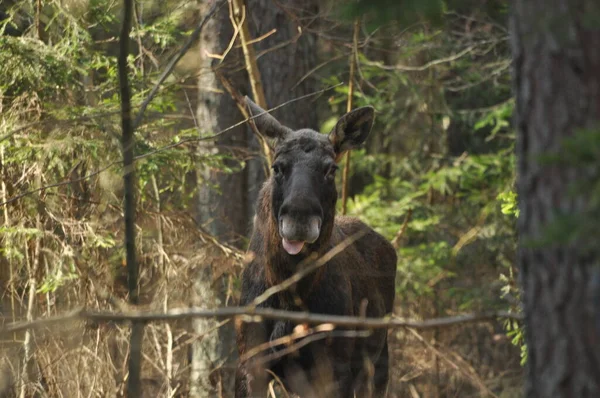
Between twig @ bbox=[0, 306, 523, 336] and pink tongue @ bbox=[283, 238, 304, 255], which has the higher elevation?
pink tongue @ bbox=[283, 238, 304, 255]

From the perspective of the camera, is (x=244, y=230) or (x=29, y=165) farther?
(x=244, y=230)

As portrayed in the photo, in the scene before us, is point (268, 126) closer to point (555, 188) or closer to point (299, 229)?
point (299, 229)

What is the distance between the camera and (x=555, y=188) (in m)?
3.54

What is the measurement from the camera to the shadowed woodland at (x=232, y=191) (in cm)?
352

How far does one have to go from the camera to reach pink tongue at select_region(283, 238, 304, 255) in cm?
719

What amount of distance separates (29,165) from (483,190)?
8.61 m

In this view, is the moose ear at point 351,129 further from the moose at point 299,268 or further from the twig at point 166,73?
the twig at point 166,73

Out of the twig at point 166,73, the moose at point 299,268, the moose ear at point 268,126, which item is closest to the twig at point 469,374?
the moose at point 299,268

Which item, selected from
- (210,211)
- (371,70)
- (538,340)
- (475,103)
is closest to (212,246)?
(210,211)

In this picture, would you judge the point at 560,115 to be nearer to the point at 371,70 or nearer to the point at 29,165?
the point at 29,165

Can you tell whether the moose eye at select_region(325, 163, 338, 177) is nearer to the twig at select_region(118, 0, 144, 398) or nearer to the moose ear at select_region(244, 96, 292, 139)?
the moose ear at select_region(244, 96, 292, 139)

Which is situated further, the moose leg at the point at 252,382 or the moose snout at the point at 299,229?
the moose leg at the point at 252,382

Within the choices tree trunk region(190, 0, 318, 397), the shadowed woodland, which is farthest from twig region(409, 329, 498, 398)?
tree trunk region(190, 0, 318, 397)

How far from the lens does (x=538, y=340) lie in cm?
362
